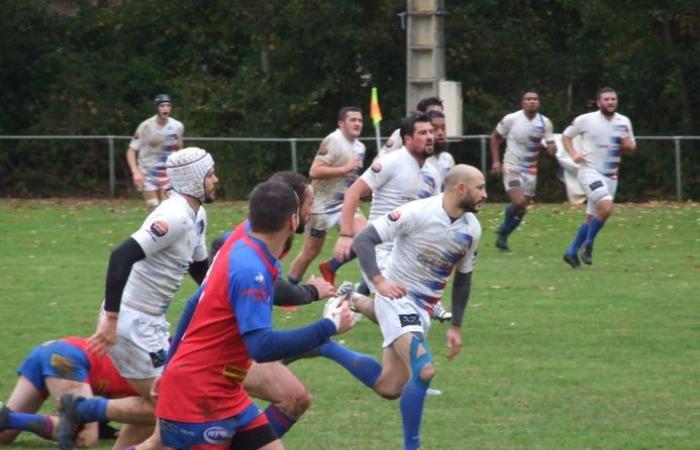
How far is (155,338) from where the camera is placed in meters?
7.88

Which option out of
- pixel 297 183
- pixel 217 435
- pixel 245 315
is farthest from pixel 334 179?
pixel 245 315

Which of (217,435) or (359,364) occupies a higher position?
(217,435)

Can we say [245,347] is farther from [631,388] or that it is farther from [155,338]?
[631,388]

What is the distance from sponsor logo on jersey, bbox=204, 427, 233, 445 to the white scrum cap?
1907 millimetres

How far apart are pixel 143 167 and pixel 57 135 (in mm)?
9208

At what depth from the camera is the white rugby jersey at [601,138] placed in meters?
16.9

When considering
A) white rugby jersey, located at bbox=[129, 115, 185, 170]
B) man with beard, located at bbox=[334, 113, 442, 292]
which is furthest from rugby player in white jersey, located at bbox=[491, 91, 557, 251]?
man with beard, located at bbox=[334, 113, 442, 292]

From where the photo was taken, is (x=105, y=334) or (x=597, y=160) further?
(x=597, y=160)

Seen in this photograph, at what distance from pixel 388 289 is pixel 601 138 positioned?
921 cm

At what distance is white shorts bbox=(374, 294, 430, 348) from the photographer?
8453 mm

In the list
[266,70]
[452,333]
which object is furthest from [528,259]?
[266,70]

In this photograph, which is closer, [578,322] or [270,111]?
[578,322]

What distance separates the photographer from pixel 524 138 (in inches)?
759

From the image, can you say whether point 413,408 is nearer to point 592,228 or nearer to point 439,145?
point 439,145
